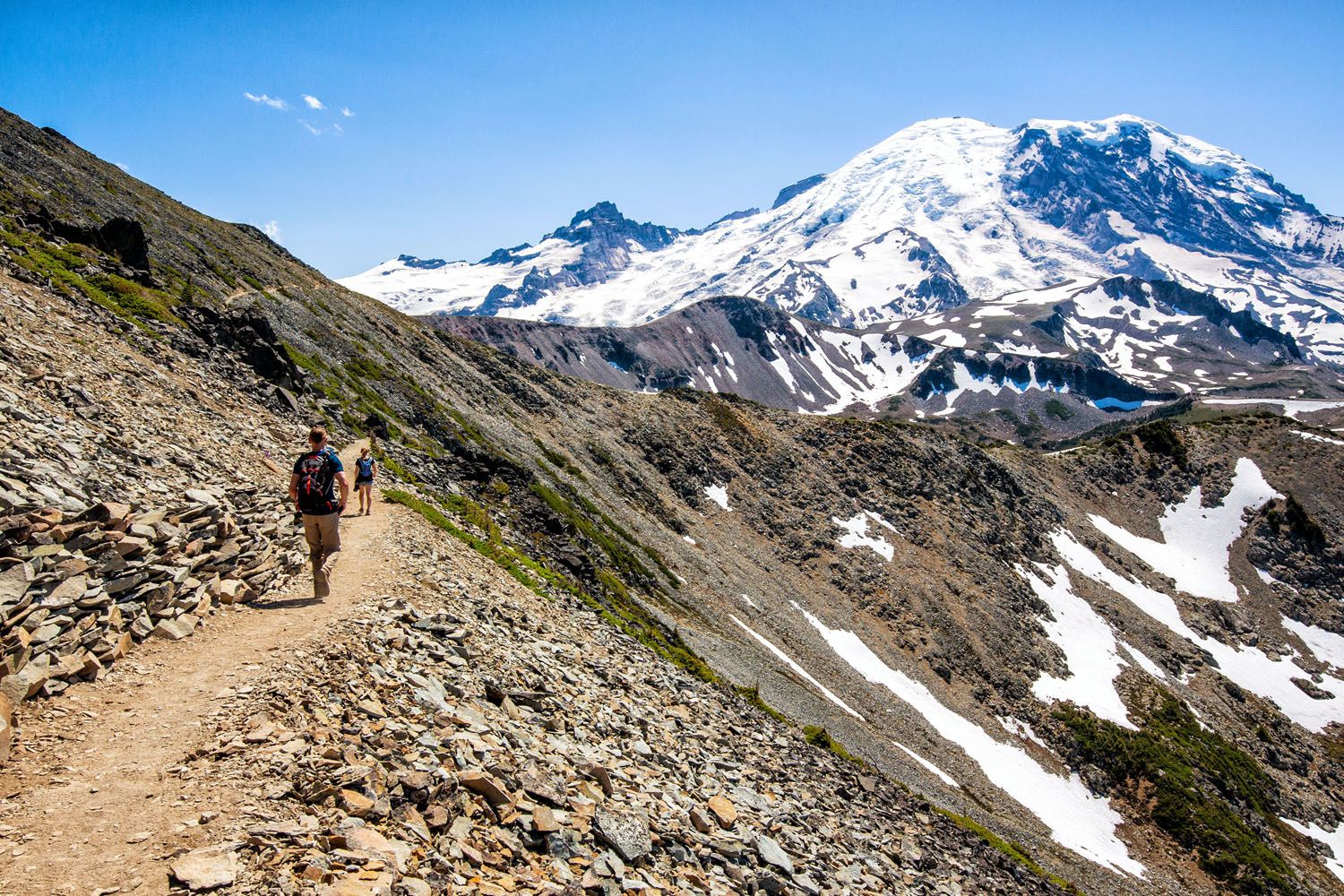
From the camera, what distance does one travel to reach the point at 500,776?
12172 mm

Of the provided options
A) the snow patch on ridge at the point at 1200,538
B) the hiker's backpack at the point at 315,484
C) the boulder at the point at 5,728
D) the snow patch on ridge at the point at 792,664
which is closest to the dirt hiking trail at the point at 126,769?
the boulder at the point at 5,728

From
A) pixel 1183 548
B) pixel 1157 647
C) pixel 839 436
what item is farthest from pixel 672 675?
pixel 1183 548

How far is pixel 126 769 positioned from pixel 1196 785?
95.6 m

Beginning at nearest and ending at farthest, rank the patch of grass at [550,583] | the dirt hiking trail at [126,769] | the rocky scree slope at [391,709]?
the dirt hiking trail at [126,769], the rocky scree slope at [391,709], the patch of grass at [550,583]

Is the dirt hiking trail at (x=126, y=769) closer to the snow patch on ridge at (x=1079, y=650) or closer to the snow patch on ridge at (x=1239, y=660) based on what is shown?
the snow patch on ridge at (x=1079, y=650)

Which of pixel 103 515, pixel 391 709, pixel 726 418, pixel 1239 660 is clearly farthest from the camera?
pixel 726 418

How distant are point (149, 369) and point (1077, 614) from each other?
109m

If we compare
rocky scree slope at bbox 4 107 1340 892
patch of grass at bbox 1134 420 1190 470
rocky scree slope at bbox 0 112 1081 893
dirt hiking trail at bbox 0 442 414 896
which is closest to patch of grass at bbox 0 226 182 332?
rocky scree slope at bbox 4 107 1340 892

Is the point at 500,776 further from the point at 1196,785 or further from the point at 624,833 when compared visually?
the point at 1196,785

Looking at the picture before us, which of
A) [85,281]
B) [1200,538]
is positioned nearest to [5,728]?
[85,281]

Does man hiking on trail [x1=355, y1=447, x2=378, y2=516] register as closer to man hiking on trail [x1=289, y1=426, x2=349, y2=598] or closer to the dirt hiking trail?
man hiking on trail [x1=289, y1=426, x2=349, y2=598]

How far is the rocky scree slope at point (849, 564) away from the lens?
4540cm

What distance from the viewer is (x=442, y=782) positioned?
430 inches

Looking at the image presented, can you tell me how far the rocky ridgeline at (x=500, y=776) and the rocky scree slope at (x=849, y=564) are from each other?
819 cm
